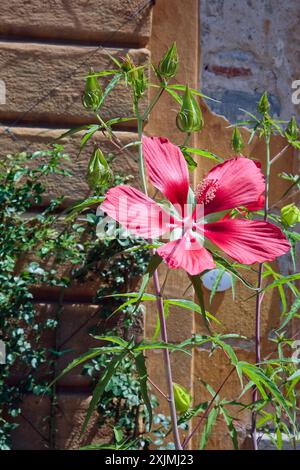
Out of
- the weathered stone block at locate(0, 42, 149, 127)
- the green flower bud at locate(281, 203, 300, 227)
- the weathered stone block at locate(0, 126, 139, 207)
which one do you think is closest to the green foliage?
the weathered stone block at locate(0, 126, 139, 207)

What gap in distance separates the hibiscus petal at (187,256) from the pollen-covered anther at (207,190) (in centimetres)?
12

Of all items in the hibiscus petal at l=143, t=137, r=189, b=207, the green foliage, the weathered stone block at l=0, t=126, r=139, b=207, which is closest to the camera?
the hibiscus petal at l=143, t=137, r=189, b=207

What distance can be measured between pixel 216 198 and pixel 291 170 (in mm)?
1843

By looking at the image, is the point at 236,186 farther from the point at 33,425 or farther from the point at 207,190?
the point at 33,425

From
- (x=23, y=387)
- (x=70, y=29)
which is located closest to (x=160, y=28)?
(x=70, y=29)

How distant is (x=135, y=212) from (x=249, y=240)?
6.6 inches

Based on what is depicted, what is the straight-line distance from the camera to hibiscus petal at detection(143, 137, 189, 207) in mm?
1277

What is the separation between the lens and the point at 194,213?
130cm

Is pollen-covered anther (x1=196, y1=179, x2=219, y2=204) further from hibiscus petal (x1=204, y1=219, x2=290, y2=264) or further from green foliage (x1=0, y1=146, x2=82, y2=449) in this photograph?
green foliage (x1=0, y1=146, x2=82, y2=449)

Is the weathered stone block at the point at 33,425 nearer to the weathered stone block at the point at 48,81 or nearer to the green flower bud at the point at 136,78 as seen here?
the weathered stone block at the point at 48,81

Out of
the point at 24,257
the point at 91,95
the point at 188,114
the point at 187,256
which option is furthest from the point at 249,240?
the point at 24,257

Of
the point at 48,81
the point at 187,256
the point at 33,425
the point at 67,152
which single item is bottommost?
the point at 33,425

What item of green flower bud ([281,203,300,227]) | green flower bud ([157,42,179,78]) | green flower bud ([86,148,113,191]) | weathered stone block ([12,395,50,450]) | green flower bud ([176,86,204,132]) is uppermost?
green flower bud ([157,42,179,78])

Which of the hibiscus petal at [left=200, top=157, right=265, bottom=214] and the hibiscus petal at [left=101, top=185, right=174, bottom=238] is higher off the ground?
the hibiscus petal at [left=200, top=157, right=265, bottom=214]
